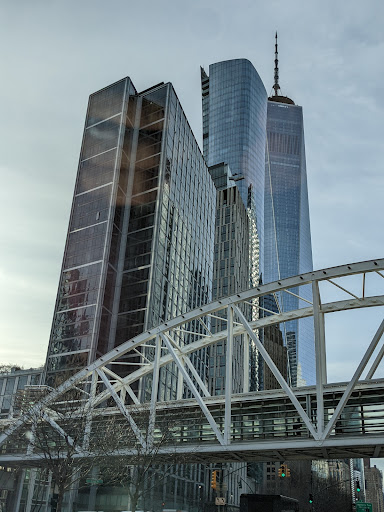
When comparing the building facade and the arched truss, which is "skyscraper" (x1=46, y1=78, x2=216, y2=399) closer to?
the building facade

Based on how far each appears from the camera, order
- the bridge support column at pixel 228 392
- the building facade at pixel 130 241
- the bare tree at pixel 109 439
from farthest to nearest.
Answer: the building facade at pixel 130 241 → the bare tree at pixel 109 439 → the bridge support column at pixel 228 392

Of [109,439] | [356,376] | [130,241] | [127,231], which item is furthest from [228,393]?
[127,231]

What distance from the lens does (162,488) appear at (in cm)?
7688

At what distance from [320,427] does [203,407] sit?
7381 mm

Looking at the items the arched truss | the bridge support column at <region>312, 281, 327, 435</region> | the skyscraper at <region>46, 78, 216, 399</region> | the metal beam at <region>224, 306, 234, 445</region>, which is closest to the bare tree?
the arched truss

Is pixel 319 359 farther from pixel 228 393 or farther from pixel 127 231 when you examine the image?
pixel 127 231

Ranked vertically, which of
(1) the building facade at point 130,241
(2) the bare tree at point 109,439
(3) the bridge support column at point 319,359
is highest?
(1) the building facade at point 130,241

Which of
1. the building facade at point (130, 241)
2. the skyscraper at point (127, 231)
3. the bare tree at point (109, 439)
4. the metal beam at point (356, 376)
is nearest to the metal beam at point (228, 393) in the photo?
the bare tree at point (109, 439)

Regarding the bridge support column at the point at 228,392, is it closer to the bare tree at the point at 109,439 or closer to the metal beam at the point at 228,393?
the metal beam at the point at 228,393

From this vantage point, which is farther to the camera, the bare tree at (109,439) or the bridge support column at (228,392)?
the bare tree at (109,439)

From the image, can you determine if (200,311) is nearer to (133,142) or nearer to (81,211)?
(81,211)

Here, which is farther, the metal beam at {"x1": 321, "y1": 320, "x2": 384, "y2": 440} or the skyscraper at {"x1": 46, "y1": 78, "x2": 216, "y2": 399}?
the skyscraper at {"x1": 46, "y1": 78, "x2": 216, "y2": 399}

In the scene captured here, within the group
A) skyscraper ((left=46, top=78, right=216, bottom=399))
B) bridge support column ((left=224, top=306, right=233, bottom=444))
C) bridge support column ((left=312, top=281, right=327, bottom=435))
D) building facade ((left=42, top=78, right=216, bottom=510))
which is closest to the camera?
bridge support column ((left=312, top=281, right=327, bottom=435))

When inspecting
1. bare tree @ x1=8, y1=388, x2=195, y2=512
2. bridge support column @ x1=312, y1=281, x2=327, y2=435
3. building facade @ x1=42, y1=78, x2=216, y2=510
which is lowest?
bare tree @ x1=8, y1=388, x2=195, y2=512
